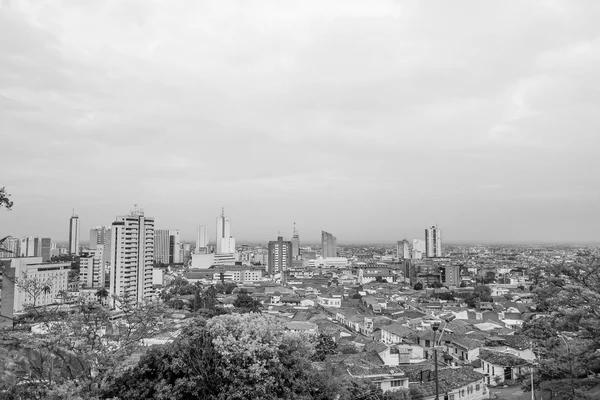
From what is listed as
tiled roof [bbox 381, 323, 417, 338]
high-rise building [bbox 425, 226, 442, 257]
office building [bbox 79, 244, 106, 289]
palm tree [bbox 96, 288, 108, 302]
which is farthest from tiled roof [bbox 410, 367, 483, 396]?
high-rise building [bbox 425, 226, 442, 257]

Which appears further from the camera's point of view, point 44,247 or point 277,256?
point 277,256

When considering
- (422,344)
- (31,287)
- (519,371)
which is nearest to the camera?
(31,287)

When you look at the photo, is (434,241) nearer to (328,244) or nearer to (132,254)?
(328,244)

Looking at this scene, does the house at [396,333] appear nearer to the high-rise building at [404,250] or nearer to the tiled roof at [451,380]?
the tiled roof at [451,380]

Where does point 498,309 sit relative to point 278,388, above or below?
below

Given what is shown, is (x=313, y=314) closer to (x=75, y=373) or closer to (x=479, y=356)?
(x=479, y=356)

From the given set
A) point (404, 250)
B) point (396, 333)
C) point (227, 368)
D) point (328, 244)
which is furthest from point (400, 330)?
point (328, 244)

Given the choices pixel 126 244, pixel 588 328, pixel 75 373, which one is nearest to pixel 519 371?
pixel 588 328

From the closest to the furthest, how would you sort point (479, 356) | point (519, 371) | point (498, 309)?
point (519, 371), point (479, 356), point (498, 309)
